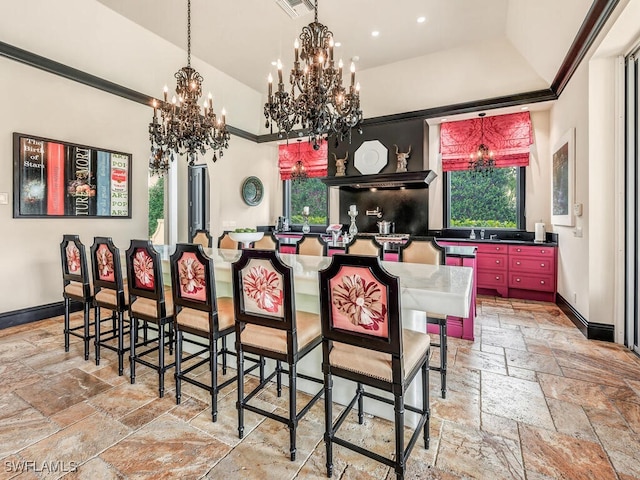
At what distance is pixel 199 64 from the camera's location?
546 centimetres

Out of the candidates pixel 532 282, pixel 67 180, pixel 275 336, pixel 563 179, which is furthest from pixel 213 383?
pixel 532 282

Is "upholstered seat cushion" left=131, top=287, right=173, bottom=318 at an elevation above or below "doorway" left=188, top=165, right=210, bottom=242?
below

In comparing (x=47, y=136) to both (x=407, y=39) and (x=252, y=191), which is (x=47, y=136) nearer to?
→ (x=252, y=191)

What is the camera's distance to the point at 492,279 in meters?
4.88

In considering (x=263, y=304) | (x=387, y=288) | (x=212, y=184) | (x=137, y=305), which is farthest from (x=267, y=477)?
(x=212, y=184)

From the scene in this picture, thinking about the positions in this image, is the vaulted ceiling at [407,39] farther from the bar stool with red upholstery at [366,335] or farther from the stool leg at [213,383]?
the stool leg at [213,383]

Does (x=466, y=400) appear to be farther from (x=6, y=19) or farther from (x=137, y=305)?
(x=6, y=19)

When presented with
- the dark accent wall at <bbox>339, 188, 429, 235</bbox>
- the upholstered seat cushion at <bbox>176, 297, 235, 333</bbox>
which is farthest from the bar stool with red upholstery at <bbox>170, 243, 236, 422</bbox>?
the dark accent wall at <bbox>339, 188, 429, 235</bbox>

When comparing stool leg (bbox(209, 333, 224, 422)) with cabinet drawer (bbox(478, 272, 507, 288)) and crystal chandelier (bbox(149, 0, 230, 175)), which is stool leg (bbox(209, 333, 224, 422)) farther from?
cabinet drawer (bbox(478, 272, 507, 288))

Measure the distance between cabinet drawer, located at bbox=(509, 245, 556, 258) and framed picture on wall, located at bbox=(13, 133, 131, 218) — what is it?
18.2ft

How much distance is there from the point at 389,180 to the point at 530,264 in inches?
95.7

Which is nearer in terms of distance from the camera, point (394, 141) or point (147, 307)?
point (147, 307)

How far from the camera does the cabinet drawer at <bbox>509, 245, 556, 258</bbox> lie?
450 centimetres

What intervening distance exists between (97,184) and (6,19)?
1781mm
